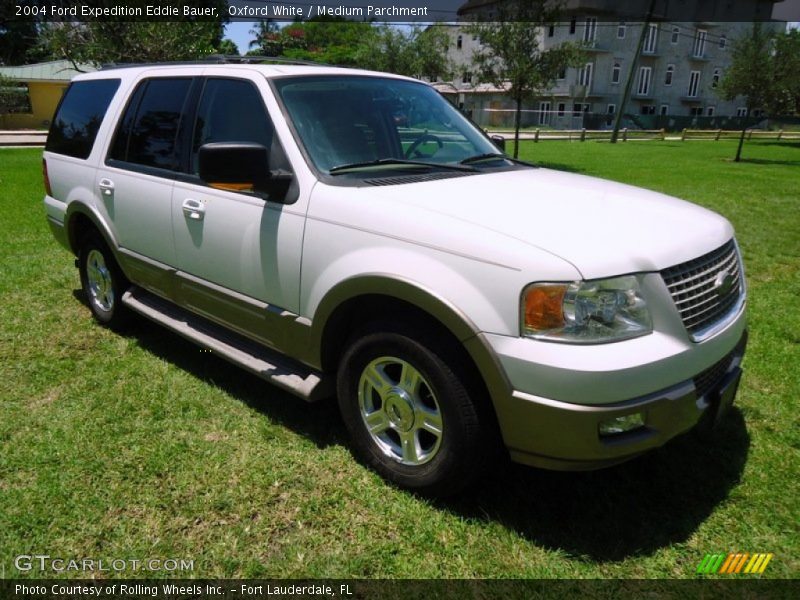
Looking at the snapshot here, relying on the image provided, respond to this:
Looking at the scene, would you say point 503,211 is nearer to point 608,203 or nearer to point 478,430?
point 608,203

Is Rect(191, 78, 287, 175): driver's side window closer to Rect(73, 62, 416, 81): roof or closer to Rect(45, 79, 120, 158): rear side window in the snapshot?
Rect(73, 62, 416, 81): roof

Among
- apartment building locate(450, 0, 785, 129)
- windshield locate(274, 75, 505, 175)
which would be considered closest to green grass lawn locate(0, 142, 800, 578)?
windshield locate(274, 75, 505, 175)

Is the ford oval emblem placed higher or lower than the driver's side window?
lower

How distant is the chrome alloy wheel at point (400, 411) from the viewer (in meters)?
2.77

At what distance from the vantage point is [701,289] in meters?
2.64

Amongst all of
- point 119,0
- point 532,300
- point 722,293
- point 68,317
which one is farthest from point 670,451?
point 119,0

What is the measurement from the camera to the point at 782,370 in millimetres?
4320

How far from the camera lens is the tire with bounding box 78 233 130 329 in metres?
4.70

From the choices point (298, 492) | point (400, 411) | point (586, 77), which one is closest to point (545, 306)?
point (400, 411)

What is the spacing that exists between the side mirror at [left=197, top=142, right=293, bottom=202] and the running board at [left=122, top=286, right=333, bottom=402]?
3.25 ft

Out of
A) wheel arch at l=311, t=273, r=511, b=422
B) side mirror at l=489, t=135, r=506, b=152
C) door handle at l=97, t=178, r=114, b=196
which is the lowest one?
wheel arch at l=311, t=273, r=511, b=422

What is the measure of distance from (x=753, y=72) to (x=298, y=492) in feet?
88.2

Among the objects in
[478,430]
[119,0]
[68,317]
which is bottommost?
[68,317]

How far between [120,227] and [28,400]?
4.23 feet
